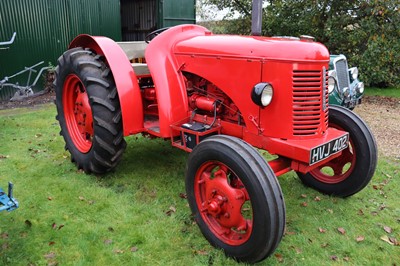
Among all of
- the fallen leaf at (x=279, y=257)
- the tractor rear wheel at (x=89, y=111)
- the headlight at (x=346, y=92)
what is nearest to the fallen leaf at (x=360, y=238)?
the fallen leaf at (x=279, y=257)

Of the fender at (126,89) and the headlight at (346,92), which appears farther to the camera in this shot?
the headlight at (346,92)

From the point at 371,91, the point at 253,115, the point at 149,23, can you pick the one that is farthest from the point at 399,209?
the point at 149,23

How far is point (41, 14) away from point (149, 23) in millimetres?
3478

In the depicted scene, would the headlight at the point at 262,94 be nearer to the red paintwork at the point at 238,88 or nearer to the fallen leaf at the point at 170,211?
the red paintwork at the point at 238,88

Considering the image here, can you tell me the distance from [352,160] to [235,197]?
1477mm

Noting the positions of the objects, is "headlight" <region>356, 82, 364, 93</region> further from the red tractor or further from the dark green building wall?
the dark green building wall

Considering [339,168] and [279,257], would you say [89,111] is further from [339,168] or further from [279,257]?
[339,168]

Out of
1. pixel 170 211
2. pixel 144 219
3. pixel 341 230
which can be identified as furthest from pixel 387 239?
pixel 144 219

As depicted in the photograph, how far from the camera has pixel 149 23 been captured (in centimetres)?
1095

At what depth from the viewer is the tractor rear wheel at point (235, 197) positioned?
2.20 meters

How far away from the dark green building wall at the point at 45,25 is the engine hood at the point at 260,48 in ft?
21.0

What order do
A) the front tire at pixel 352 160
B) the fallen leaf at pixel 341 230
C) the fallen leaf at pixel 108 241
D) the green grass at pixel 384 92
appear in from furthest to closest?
the green grass at pixel 384 92
the front tire at pixel 352 160
the fallen leaf at pixel 341 230
the fallen leaf at pixel 108 241

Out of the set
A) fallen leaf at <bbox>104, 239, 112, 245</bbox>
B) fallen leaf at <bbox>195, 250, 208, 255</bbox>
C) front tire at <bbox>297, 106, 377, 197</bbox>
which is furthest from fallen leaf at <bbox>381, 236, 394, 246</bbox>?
A: fallen leaf at <bbox>104, 239, 112, 245</bbox>

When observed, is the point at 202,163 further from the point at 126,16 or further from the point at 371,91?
the point at 126,16
